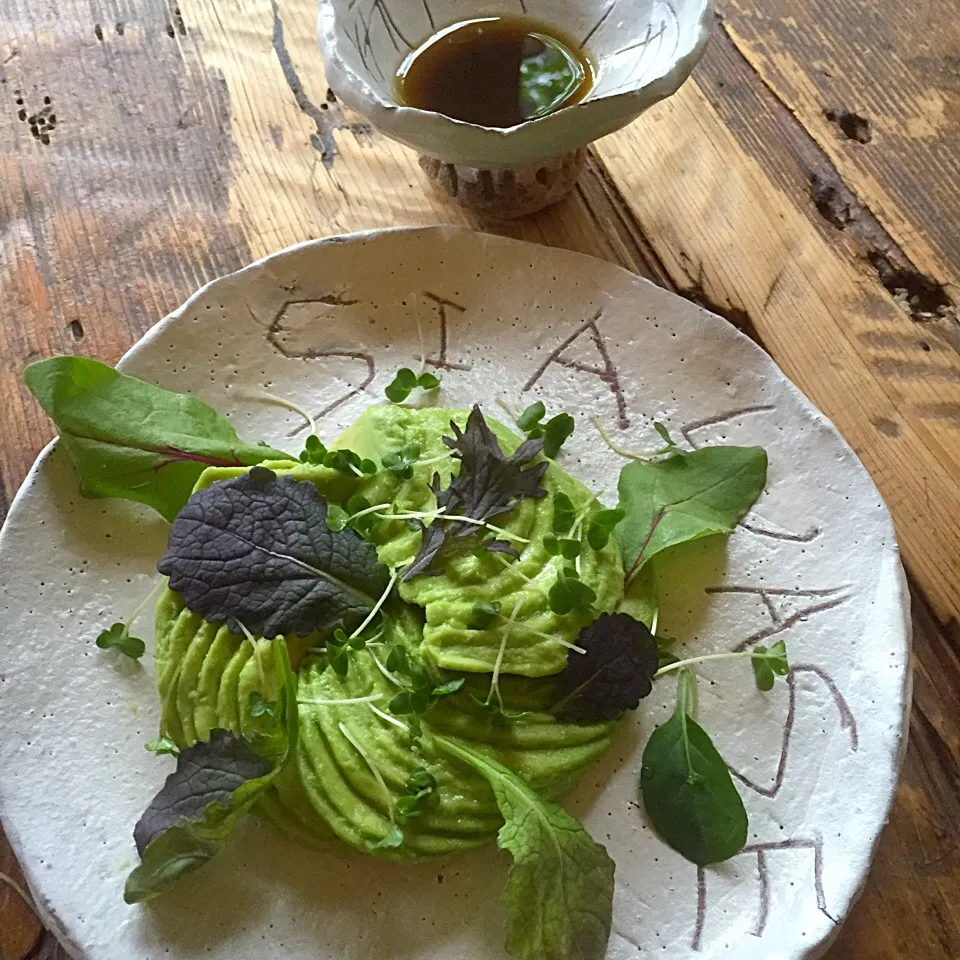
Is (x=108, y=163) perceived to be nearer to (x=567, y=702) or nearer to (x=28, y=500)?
(x=28, y=500)

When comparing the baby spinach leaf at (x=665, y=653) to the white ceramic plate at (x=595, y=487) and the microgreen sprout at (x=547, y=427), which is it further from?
the microgreen sprout at (x=547, y=427)

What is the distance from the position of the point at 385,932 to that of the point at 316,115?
1.39 meters

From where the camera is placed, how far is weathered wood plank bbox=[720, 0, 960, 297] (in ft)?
5.25

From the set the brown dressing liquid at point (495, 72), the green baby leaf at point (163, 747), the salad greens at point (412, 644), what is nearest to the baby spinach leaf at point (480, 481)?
the salad greens at point (412, 644)

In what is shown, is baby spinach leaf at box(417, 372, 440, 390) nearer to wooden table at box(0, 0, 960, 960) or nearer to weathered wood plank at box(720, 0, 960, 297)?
wooden table at box(0, 0, 960, 960)

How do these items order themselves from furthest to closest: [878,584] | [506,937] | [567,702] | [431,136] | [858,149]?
[858,149]
[431,136]
[878,584]
[567,702]
[506,937]

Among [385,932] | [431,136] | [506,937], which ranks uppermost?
[431,136]

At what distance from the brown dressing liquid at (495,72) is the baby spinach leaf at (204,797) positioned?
96cm

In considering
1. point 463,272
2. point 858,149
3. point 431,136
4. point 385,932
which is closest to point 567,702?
point 385,932

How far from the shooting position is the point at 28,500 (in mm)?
1205

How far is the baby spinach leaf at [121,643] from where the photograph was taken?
3.70 ft

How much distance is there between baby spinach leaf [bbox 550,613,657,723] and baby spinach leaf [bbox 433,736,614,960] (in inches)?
4.6

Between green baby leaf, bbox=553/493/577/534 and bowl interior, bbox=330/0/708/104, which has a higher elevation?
bowl interior, bbox=330/0/708/104

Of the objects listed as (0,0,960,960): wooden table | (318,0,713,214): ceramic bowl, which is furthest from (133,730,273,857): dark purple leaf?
(318,0,713,214): ceramic bowl
